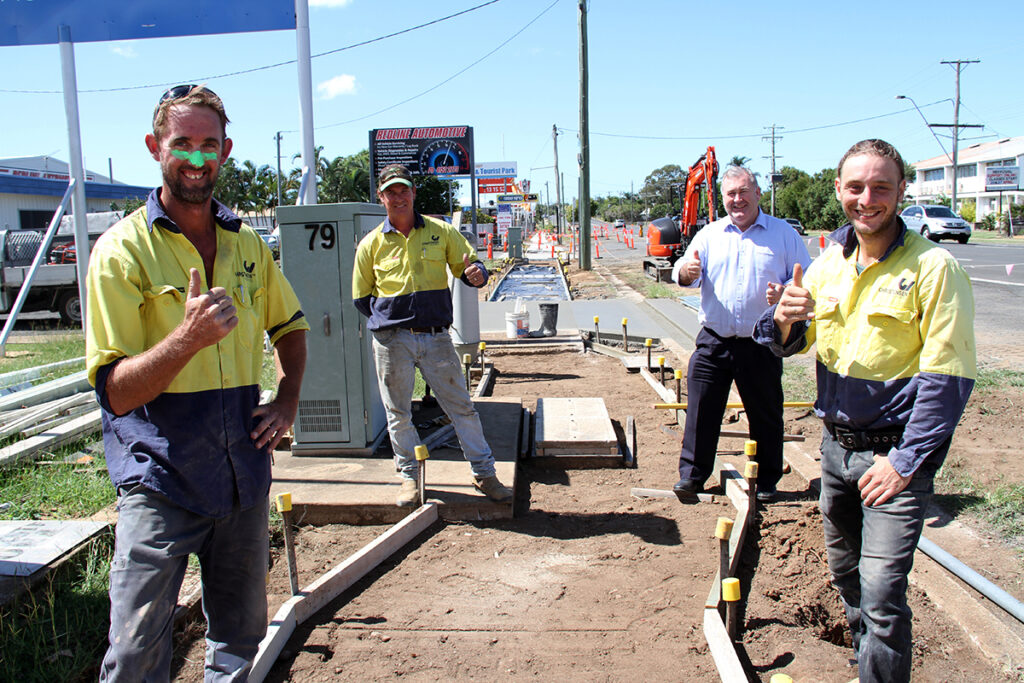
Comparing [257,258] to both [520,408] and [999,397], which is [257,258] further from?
[999,397]

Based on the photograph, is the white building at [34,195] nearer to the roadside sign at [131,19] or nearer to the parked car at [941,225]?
the roadside sign at [131,19]

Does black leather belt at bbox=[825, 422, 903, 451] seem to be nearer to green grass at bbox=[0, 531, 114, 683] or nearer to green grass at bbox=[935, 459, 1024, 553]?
green grass at bbox=[935, 459, 1024, 553]

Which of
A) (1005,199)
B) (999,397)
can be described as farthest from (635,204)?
(999,397)

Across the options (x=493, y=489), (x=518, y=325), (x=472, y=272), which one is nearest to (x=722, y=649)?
(x=493, y=489)

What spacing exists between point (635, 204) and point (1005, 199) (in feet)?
245

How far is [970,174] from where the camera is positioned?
269 ft

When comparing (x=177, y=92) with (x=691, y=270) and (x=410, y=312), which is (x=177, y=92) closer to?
(x=410, y=312)

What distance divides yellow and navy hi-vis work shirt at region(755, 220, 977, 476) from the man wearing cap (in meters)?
2.37

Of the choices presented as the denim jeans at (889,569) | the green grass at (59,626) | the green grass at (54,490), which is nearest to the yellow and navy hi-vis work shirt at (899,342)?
the denim jeans at (889,569)

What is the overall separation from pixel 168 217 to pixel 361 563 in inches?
90.5

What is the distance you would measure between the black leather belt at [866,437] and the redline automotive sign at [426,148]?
1982cm

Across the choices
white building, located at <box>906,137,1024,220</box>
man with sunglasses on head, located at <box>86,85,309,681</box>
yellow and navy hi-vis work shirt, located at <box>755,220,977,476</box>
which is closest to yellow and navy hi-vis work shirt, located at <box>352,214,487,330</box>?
man with sunglasses on head, located at <box>86,85,309,681</box>

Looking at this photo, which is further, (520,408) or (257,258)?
(520,408)

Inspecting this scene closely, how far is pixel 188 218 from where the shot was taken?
237 centimetres
